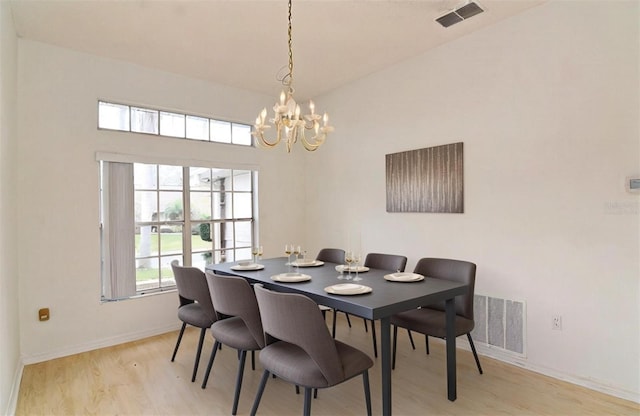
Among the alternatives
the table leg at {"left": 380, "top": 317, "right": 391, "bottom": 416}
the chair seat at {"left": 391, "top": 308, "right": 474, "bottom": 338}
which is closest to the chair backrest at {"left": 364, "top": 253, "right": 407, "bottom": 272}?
the chair seat at {"left": 391, "top": 308, "right": 474, "bottom": 338}

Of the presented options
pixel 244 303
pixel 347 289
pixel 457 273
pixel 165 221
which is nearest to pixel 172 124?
pixel 165 221

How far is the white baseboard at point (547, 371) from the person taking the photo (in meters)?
2.46

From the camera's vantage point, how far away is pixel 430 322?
2650 mm

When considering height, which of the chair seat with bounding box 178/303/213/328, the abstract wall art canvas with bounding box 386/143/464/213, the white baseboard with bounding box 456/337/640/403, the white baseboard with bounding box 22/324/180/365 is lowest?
the white baseboard with bounding box 22/324/180/365

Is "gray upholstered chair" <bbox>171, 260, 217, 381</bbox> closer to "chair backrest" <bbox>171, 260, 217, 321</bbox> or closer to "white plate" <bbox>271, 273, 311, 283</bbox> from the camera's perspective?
"chair backrest" <bbox>171, 260, 217, 321</bbox>

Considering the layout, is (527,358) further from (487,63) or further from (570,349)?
(487,63)

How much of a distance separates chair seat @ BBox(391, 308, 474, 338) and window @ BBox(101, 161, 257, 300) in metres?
2.56

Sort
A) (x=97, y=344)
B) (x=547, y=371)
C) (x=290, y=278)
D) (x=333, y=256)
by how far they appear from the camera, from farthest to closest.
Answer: (x=333, y=256), (x=97, y=344), (x=547, y=371), (x=290, y=278)

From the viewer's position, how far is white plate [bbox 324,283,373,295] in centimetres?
220

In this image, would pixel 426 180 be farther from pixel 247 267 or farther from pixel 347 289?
pixel 247 267

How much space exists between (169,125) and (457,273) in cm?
338

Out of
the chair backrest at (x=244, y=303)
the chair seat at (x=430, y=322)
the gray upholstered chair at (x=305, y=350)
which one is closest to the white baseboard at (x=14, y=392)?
the chair backrest at (x=244, y=303)

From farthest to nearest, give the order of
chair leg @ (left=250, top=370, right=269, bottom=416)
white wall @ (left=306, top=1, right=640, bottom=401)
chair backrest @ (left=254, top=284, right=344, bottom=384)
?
white wall @ (left=306, top=1, right=640, bottom=401) < chair leg @ (left=250, top=370, right=269, bottom=416) < chair backrest @ (left=254, top=284, right=344, bottom=384)

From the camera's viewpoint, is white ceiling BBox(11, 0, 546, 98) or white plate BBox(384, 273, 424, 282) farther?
white ceiling BBox(11, 0, 546, 98)
